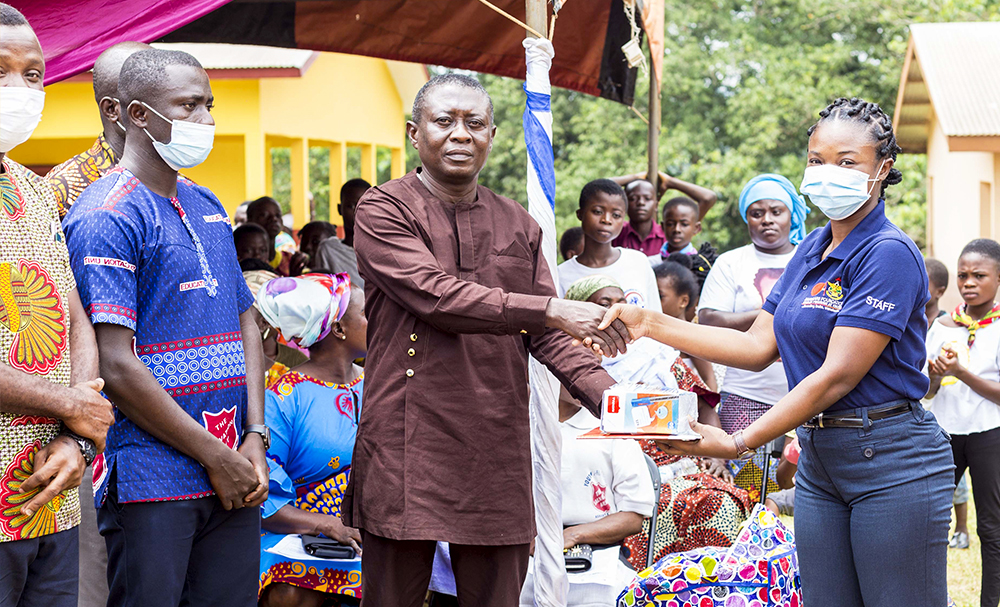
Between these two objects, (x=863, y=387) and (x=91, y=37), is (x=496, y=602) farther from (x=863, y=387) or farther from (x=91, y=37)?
(x=91, y=37)

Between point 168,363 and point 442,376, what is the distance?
84cm

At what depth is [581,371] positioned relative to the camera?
3.53 meters

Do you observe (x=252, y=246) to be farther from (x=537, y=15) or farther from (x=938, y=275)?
(x=938, y=275)

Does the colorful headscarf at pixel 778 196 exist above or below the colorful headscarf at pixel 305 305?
above

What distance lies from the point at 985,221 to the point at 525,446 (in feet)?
44.6

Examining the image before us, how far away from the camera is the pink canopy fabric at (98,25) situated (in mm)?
3975

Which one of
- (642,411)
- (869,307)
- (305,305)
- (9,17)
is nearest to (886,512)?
(869,307)

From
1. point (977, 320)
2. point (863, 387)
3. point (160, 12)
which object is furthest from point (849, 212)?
point (977, 320)

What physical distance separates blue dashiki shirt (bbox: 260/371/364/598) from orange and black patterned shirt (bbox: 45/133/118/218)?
107 centimetres

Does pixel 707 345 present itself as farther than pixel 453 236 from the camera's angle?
Yes

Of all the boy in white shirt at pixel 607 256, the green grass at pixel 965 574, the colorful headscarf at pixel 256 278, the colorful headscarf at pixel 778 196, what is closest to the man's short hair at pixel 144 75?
the colorful headscarf at pixel 256 278

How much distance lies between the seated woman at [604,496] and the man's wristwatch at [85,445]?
7.46 ft

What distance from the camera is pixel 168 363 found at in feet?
9.98

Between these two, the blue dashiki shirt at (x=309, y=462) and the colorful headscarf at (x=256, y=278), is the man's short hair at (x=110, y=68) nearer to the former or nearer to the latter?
the blue dashiki shirt at (x=309, y=462)
